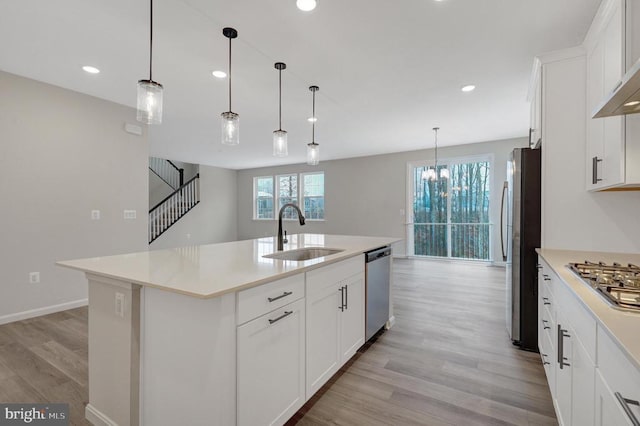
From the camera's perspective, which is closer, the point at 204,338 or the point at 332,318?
the point at 204,338

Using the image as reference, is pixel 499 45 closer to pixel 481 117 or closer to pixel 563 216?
pixel 563 216

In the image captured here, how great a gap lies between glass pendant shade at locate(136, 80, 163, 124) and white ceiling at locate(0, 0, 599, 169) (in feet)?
2.26

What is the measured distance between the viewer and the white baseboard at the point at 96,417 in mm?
1566

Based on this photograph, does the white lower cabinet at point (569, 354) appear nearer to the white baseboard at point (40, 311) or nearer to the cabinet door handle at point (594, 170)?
the cabinet door handle at point (594, 170)

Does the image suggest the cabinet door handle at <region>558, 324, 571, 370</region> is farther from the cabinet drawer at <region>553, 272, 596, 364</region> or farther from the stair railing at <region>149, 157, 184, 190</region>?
the stair railing at <region>149, 157, 184, 190</region>

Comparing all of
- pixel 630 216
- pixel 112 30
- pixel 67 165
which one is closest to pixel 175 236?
pixel 67 165

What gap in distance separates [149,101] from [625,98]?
239cm

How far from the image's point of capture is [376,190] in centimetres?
762

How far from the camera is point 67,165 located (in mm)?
3512

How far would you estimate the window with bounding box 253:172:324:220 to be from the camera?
879 cm

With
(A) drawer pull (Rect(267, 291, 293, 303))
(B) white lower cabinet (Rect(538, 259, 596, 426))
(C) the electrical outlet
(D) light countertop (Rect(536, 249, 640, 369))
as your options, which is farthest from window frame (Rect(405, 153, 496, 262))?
(C) the electrical outlet

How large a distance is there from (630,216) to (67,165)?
5.55 metres

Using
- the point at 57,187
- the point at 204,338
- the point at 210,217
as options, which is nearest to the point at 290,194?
the point at 210,217

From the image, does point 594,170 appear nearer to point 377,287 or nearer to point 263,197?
point 377,287
